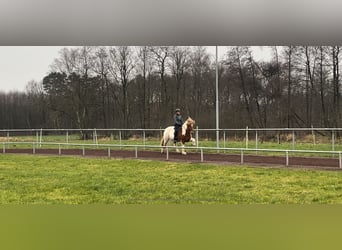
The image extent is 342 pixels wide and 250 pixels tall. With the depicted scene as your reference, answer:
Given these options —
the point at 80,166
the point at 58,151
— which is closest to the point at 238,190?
the point at 80,166

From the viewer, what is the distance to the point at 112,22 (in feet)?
9.67

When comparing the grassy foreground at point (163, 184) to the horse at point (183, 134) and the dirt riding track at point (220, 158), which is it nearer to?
the dirt riding track at point (220, 158)

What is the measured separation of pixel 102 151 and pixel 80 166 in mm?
2814

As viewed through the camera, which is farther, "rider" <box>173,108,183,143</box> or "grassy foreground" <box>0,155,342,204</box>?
"rider" <box>173,108,183,143</box>

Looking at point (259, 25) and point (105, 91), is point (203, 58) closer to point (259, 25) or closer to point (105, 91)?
point (105, 91)

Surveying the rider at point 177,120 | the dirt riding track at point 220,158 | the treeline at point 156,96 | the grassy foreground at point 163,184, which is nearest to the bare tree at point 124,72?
the treeline at point 156,96

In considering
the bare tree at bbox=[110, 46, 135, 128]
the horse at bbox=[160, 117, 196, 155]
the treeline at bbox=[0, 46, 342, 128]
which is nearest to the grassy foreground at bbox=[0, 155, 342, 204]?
the treeline at bbox=[0, 46, 342, 128]

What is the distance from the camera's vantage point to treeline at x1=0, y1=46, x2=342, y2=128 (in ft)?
32.4

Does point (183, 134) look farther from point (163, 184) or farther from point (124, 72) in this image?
point (163, 184)

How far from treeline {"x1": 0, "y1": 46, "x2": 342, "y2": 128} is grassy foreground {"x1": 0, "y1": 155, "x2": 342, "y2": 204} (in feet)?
6.61

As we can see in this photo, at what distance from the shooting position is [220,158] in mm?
8992

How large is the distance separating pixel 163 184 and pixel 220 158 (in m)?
3.57

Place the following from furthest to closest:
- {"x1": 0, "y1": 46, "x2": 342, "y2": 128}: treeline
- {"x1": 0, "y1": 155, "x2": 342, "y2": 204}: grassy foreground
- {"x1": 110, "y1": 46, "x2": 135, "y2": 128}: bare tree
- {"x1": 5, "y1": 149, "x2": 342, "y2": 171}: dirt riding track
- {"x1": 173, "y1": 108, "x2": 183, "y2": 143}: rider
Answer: {"x1": 110, "y1": 46, "x2": 135, "y2": 128}: bare tree < {"x1": 173, "y1": 108, "x2": 183, "y2": 143}: rider < {"x1": 0, "y1": 46, "x2": 342, "y2": 128}: treeline < {"x1": 5, "y1": 149, "x2": 342, "y2": 171}: dirt riding track < {"x1": 0, "y1": 155, "x2": 342, "y2": 204}: grassy foreground

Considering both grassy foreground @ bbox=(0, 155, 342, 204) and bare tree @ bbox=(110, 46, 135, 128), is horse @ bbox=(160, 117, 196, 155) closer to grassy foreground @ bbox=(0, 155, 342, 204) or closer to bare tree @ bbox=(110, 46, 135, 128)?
bare tree @ bbox=(110, 46, 135, 128)
